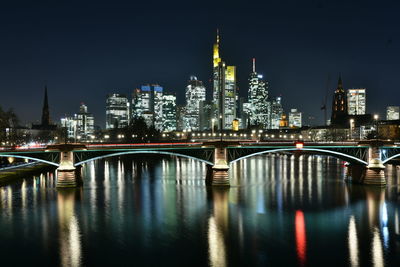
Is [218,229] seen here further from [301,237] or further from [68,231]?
[68,231]

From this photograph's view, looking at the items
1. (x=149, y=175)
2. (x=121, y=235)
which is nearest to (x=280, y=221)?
(x=121, y=235)

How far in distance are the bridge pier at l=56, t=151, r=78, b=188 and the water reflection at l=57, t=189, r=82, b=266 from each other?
4.94 m

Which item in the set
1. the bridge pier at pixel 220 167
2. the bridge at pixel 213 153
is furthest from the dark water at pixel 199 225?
the bridge at pixel 213 153

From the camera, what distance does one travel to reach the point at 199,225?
49031 millimetres

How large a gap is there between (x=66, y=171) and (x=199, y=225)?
30.6 m

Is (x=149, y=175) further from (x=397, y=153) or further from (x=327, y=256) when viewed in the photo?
(x=327, y=256)

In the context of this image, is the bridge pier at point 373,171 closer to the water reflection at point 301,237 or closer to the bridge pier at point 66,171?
the water reflection at point 301,237

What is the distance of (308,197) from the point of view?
66625 mm

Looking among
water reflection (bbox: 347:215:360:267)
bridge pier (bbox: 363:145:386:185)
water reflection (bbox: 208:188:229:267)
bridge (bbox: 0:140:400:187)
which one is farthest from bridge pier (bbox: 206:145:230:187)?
water reflection (bbox: 347:215:360:267)

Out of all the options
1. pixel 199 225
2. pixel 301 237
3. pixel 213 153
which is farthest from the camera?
pixel 213 153

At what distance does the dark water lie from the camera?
1517 inches

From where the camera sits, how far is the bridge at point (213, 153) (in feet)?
225

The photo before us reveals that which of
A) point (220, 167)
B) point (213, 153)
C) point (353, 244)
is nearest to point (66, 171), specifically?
point (213, 153)

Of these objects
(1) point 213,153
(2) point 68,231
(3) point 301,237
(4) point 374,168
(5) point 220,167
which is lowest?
(3) point 301,237
